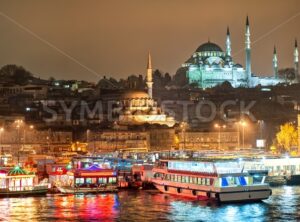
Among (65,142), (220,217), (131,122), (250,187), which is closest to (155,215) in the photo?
(220,217)

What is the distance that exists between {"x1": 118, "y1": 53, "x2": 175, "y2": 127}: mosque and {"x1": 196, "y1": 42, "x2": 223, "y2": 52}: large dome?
3719 cm

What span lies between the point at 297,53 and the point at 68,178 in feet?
290

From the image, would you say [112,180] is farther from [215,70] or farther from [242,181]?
[215,70]

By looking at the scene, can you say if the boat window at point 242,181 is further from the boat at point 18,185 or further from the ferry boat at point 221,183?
the boat at point 18,185

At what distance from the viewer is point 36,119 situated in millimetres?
73312

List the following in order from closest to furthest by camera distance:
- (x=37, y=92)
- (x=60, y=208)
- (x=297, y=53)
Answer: (x=60, y=208)
(x=37, y=92)
(x=297, y=53)

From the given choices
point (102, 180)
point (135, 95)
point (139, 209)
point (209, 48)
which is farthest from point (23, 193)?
point (209, 48)

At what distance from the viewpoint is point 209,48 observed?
11644 cm

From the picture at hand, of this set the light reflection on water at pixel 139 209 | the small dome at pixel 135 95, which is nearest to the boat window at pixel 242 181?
the light reflection on water at pixel 139 209

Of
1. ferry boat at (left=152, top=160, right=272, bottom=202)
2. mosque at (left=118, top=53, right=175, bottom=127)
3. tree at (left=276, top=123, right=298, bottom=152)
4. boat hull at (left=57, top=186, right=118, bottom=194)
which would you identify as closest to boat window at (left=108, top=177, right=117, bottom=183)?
boat hull at (left=57, top=186, right=118, bottom=194)

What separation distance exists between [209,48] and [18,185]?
87.1 metres

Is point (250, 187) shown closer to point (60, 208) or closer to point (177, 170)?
point (177, 170)

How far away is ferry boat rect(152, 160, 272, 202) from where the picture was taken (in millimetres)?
28547

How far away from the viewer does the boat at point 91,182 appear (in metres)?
32.4
